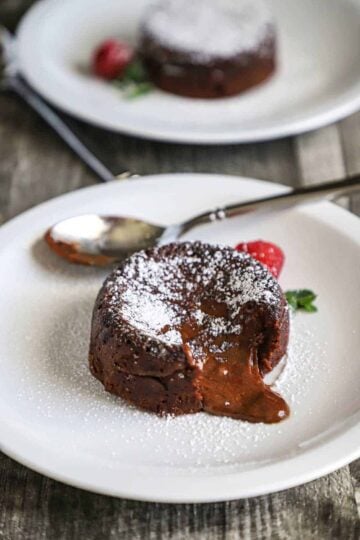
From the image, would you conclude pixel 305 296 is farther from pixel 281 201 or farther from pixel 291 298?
pixel 281 201

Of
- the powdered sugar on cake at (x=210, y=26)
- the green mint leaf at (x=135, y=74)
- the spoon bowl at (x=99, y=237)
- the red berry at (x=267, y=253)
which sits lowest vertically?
the green mint leaf at (x=135, y=74)

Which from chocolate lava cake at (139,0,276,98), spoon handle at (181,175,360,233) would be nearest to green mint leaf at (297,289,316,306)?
spoon handle at (181,175,360,233)

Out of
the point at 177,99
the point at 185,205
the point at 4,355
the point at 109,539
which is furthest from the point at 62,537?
the point at 177,99

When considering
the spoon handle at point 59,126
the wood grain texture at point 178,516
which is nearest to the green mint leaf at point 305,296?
the wood grain texture at point 178,516

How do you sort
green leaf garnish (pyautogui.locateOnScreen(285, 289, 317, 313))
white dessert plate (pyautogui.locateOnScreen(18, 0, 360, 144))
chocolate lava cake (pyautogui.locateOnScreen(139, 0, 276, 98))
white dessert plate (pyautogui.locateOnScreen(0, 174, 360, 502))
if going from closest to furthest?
1. white dessert plate (pyautogui.locateOnScreen(0, 174, 360, 502))
2. green leaf garnish (pyautogui.locateOnScreen(285, 289, 317, 313))
3. white dessert plate (pyautogui.locateOnScreen(18, 0, 360, 144))
4. chocolate lava cake (pyautogui.locateOnScreen(139, 0, 276, 98))

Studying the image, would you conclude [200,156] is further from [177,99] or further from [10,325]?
[10,325]

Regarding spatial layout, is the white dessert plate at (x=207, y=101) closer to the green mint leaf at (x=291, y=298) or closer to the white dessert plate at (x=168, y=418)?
the white dessert plate at (x=168, y=418)

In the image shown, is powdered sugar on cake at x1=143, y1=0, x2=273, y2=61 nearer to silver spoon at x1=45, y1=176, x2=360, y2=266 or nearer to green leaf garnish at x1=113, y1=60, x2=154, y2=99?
green leaf garnish at x1=113, y1=60, x2=154, y2=99
